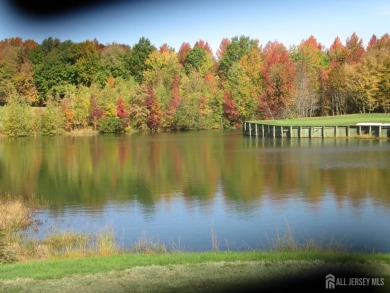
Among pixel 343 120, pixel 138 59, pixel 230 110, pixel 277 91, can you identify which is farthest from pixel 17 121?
pixel 343 120

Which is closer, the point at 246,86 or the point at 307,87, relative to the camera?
the point at 307,87

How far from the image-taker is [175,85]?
208ft

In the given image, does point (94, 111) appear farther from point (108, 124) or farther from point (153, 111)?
point (153, 111)

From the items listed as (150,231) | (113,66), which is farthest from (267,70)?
(150,231)

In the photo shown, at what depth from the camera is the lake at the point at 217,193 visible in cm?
1269

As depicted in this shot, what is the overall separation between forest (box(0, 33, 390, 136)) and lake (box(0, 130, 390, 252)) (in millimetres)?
20987

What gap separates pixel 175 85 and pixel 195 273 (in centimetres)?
5699

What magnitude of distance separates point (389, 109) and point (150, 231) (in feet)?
141

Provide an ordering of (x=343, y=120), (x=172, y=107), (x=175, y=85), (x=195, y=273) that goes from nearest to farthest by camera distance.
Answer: (x=195, y=273) < (x=343, y=120) < (x=172, y=107) < (x=175, y=85)

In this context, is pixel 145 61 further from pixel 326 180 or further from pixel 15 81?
pixel 326 180

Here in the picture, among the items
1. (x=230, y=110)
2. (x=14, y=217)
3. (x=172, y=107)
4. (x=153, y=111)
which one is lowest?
(x=14, y=217)

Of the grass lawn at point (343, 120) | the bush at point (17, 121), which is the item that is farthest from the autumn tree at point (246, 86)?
the bush at point (17, 121)

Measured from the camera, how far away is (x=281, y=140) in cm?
4022

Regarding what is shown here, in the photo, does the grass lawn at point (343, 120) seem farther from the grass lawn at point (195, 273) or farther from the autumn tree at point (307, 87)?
the grass lawn at point (195, 273)
